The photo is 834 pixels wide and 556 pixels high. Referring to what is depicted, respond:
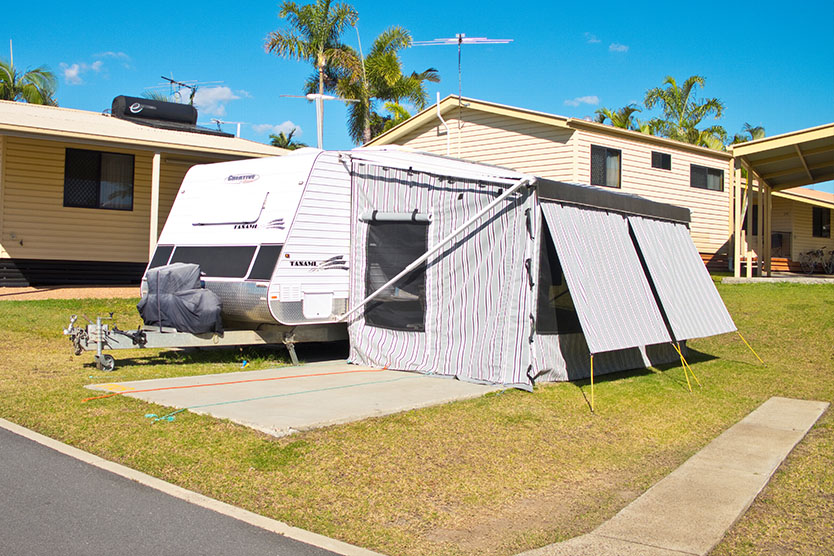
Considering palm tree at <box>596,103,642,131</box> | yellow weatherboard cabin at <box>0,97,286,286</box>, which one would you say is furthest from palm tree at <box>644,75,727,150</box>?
yellow weatherboard cabin at <box>0,97,286,286</box>

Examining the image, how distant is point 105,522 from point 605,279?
6301 mm

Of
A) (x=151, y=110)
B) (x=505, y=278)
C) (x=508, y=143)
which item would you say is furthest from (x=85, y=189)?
(x=505, y=278)

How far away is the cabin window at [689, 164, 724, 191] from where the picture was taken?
22.9 metres

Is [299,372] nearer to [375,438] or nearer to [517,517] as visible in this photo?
[375,438]

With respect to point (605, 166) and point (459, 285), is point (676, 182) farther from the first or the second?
point (459, 285)

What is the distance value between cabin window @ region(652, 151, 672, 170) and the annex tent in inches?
465

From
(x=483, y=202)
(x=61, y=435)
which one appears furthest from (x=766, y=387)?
A: (x=61, y=435)

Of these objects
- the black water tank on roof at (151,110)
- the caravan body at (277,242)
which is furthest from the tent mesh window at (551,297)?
the black water tank on roof at (151,110)

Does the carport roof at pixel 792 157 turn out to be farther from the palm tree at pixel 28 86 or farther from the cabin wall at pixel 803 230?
the palm tree at pixel 28 86

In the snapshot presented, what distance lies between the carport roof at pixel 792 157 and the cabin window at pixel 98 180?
50.2ft

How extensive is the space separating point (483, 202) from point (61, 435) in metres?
5.23

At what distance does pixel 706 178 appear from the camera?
76.2 feet

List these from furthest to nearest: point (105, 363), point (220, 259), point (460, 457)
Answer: point (220, 259) → point (105, 363) → point (460, 457)

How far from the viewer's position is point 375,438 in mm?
6262
